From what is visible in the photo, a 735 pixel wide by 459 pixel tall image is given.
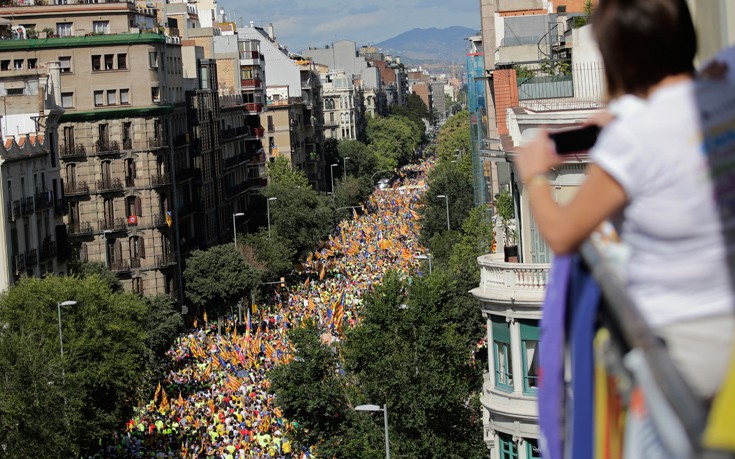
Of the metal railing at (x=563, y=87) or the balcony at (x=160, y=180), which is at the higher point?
the metal railing at (x=563, y=87)

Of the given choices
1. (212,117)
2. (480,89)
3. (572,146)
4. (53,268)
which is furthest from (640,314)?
(212,117)

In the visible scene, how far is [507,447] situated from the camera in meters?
28.4

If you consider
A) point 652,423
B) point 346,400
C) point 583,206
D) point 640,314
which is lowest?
point 346,400

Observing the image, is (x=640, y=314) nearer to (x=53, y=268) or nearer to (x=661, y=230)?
(x=661, y=230)

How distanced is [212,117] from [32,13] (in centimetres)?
2234

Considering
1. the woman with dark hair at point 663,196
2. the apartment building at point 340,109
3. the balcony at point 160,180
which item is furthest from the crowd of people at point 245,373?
the apartment building at point 340,109

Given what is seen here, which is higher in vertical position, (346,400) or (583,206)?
(583,206)

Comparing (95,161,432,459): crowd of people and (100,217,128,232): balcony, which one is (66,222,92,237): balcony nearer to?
(100,217,128,232): balcony

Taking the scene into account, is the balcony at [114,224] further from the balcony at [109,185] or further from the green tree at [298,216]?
the green tree at [298,216]

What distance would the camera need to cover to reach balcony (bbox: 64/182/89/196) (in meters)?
73.6

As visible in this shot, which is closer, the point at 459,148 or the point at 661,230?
the point at 661,230

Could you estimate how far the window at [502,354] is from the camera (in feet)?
92.5

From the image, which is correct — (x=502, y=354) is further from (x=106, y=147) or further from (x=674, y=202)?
(x=106, y=147)

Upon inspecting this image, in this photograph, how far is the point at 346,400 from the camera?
41.0 meters
